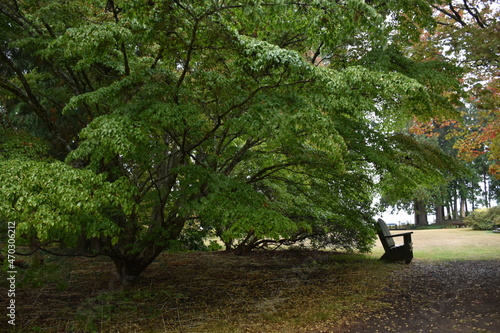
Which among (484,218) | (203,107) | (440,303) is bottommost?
(440,303)

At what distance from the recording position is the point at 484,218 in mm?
21312

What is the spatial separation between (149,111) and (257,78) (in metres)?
1.75

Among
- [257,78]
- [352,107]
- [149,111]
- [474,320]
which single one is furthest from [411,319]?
[149,111]

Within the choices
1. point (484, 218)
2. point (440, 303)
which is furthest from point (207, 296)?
point (484, 218)

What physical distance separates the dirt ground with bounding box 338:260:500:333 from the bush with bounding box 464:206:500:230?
14.5 m

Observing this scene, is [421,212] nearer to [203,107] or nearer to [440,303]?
[440,303]

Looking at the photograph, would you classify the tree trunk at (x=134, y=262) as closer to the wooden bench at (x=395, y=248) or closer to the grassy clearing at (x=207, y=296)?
the grassy clearing at (x=207, y=296)

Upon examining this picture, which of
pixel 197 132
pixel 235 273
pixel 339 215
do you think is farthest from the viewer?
pixel 235 273

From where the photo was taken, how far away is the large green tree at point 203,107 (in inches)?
169

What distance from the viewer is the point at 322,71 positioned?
4816mm

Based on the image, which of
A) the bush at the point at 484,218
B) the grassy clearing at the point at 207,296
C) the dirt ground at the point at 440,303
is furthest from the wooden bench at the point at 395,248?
the bush at the point at 484,218

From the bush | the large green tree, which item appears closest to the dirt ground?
the large green tree

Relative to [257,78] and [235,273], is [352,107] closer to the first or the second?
[257,78]

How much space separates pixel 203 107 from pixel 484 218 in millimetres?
21475
